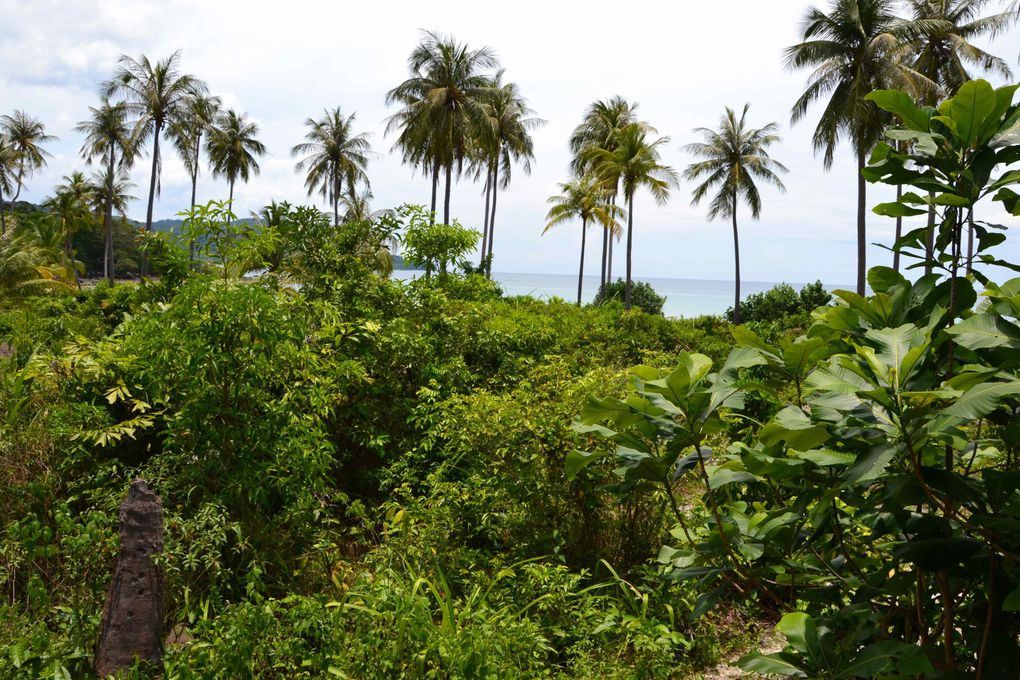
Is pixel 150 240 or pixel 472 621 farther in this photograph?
pixel 150 240

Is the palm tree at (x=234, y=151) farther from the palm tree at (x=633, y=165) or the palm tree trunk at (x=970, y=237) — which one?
the palm tree trunk at (x=970, y=237)

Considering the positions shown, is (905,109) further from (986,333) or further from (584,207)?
(584,207)

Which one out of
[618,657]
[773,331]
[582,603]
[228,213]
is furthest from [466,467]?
[773,331]

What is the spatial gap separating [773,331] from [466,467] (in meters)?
13.3

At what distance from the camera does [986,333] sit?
4.33 ft

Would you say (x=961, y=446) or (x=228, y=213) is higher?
(x=228, y=213)

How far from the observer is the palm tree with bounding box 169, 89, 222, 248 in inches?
1345

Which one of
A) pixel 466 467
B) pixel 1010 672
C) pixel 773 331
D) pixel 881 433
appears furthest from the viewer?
pixel 773 331

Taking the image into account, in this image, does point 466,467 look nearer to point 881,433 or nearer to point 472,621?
point 472,621

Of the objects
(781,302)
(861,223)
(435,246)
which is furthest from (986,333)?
(781,302)

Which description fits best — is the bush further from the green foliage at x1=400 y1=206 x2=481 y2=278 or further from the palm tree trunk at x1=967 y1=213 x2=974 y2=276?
the palm tree trunk at x1=967 y1=213 x2=974 y2=276

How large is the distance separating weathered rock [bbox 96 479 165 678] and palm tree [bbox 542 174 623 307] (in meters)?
31.6

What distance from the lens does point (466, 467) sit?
510 cm

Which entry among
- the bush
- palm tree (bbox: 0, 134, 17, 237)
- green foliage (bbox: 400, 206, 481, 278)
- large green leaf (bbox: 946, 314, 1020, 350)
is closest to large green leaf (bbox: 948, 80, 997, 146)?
large green leaf (bbox: 946, 314, 1020, 350)
